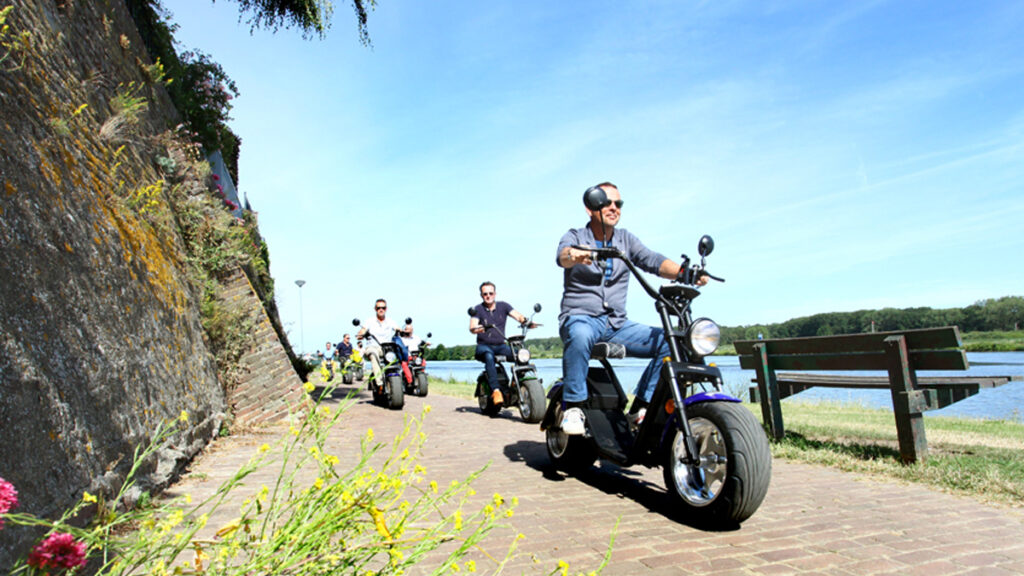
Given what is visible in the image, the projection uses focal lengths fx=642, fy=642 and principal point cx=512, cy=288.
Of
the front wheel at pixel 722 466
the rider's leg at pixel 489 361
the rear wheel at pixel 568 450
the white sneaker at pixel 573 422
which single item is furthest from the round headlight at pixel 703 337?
the rider's leg at pixel 489 361

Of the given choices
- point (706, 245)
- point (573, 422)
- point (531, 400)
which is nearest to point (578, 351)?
point (573, 422)

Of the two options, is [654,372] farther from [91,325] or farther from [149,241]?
[149,241]

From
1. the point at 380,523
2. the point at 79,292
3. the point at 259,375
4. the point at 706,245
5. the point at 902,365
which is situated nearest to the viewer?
the point at 380,523

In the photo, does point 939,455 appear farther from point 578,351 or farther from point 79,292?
point 79,292

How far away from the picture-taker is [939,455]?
5602 millimetres

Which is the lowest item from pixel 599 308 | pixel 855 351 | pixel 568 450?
pixel 568 450

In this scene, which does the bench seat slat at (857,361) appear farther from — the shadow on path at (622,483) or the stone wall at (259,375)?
the stone wall at (259,375)

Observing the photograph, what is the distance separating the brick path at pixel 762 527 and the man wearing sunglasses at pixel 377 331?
5542mm

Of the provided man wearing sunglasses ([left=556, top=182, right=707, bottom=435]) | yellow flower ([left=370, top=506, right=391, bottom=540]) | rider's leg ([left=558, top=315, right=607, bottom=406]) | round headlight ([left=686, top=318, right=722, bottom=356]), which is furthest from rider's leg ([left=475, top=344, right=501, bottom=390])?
yellow flower ([left=370, top=506, right=391, bottom=540])

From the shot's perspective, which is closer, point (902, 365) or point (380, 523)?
point (380, 523)

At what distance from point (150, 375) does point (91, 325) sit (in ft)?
3.06

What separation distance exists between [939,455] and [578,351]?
3555mm

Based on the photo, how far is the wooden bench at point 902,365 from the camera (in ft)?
16.7

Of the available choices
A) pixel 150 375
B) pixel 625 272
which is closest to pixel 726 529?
pixel 625 272
